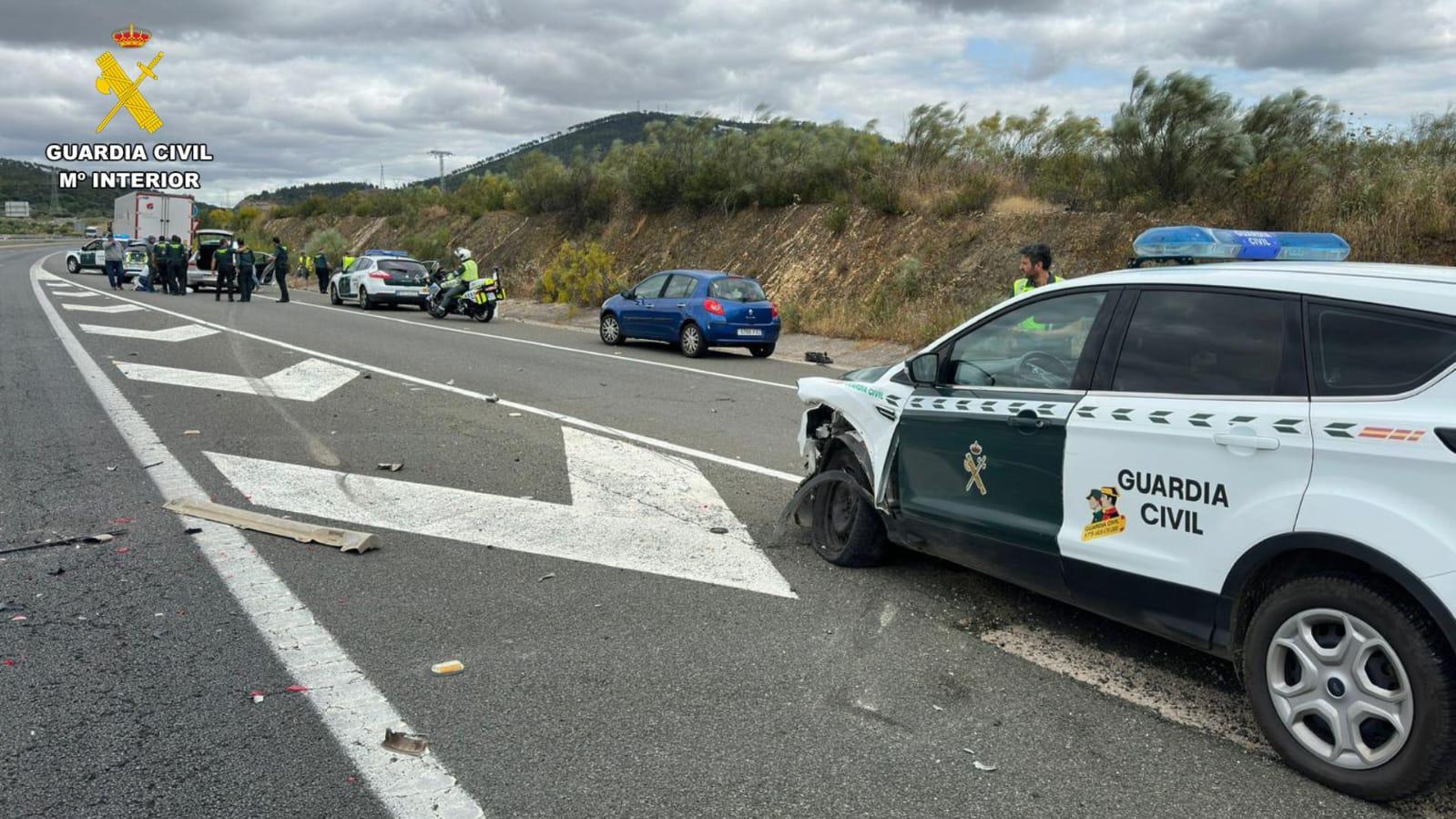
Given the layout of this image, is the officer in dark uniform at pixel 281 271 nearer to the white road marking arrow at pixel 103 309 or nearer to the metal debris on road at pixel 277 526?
the white road marking arrow at pixel 103 309

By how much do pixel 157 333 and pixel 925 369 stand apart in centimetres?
1662

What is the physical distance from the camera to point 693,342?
58.7ft

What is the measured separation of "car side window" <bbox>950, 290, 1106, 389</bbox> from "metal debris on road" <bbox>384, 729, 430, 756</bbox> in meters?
2.86

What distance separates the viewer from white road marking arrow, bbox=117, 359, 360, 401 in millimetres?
11844

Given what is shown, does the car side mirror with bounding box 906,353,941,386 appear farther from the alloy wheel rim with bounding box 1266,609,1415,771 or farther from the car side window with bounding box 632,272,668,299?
the car side window with bounding box 632,272,668,299

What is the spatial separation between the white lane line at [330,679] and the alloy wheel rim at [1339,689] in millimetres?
A: 2678

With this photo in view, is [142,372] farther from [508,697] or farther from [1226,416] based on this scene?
[1226,416]

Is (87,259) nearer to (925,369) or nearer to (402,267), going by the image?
(402,267)

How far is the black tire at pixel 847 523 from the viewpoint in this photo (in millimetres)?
5703

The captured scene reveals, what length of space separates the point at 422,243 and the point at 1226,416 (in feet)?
151

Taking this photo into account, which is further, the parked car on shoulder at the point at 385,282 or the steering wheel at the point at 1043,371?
the parked car on shoulder at the point at 385,282

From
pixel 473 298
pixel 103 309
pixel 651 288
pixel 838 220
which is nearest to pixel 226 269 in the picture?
pixel 103 309

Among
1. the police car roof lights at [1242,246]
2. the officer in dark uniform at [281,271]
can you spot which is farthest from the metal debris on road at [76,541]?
the officer in dark uniform at [281,271]

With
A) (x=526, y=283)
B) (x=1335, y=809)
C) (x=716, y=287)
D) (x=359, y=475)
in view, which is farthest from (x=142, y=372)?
(x=526, y=283)
